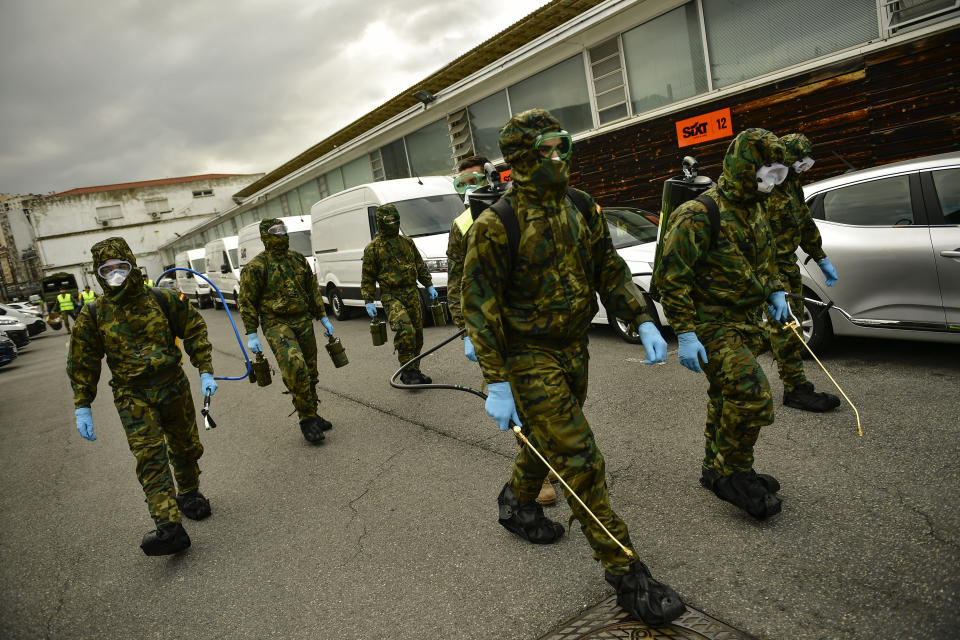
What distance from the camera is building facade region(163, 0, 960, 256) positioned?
859cm

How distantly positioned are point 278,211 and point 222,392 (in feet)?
75.5

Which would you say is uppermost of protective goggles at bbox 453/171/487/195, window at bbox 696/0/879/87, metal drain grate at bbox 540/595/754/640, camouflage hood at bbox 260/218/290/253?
window at bbox 696/0/879/87

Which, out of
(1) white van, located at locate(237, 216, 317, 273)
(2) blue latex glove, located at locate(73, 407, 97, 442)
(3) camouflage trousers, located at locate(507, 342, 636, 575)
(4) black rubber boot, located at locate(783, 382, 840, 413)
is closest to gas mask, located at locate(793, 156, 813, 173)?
(4) black rubber boot, located at locate(783, 382, 840, 413)

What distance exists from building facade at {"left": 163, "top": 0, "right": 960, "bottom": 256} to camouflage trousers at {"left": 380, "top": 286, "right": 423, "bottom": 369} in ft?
A: 20.5

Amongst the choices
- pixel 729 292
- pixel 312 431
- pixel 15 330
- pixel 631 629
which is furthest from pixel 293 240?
pixel 631 629

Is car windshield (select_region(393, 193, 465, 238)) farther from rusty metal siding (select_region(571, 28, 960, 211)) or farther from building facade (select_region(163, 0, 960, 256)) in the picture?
rusty metal siding (select_region(571, 28, 960, 211))

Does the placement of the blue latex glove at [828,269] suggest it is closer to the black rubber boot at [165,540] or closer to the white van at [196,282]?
the black rubber boot at [165,540]

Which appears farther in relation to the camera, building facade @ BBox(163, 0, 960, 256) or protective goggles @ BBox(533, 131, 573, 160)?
building facade @ BBox(163, 0, 960, 256)

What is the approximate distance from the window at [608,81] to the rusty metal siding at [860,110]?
1093 mm

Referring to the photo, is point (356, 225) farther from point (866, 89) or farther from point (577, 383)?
point (577, 383)

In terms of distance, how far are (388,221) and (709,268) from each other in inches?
164

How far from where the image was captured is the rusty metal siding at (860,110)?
27.4 ft

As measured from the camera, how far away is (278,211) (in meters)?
30.0

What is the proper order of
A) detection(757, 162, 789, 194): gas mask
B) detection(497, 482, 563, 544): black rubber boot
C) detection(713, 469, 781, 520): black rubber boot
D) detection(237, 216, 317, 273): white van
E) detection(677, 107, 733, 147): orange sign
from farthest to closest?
1. detection(237, 216, 317, 273): white van
2. detection(677, 107, 733, 147): orange sign
3. detection(757, 162, 789, 194): gas mask
4. detection(497, 482, 563, 544): black rubber boot
5. detection(713, 469, 781, 520): black rubber boot
